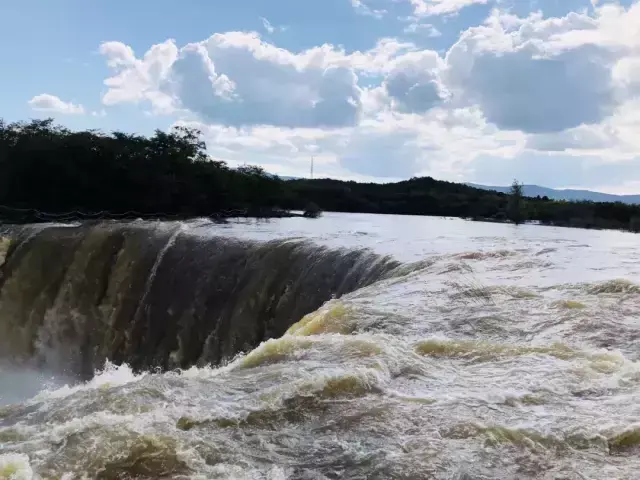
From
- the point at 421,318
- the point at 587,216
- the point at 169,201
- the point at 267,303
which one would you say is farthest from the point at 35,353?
the point at 587,216

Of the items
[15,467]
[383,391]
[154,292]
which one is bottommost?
[154,292]

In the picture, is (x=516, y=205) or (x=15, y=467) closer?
(x=15, y=467)

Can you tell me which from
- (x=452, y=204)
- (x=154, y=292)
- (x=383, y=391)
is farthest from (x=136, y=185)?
(x=452, y=204)

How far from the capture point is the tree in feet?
178

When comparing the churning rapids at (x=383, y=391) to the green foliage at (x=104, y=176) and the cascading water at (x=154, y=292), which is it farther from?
the green foliage at (x=104, y=176)

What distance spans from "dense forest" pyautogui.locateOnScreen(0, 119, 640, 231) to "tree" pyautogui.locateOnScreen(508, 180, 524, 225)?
0.45 ft

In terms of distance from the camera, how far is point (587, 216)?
49.8 m

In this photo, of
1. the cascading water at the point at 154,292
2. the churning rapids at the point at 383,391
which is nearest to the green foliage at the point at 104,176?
the cascading water at the point at 154,292

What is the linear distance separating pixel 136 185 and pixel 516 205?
3351 cm

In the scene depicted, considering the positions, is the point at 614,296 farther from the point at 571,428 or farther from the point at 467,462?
the point at 467,462

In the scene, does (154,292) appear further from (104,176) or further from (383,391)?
(104,176)

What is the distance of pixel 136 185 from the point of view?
3938 centimetres

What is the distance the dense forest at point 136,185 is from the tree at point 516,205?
0.14 metres

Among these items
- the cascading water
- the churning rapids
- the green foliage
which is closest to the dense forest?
the green foliage
